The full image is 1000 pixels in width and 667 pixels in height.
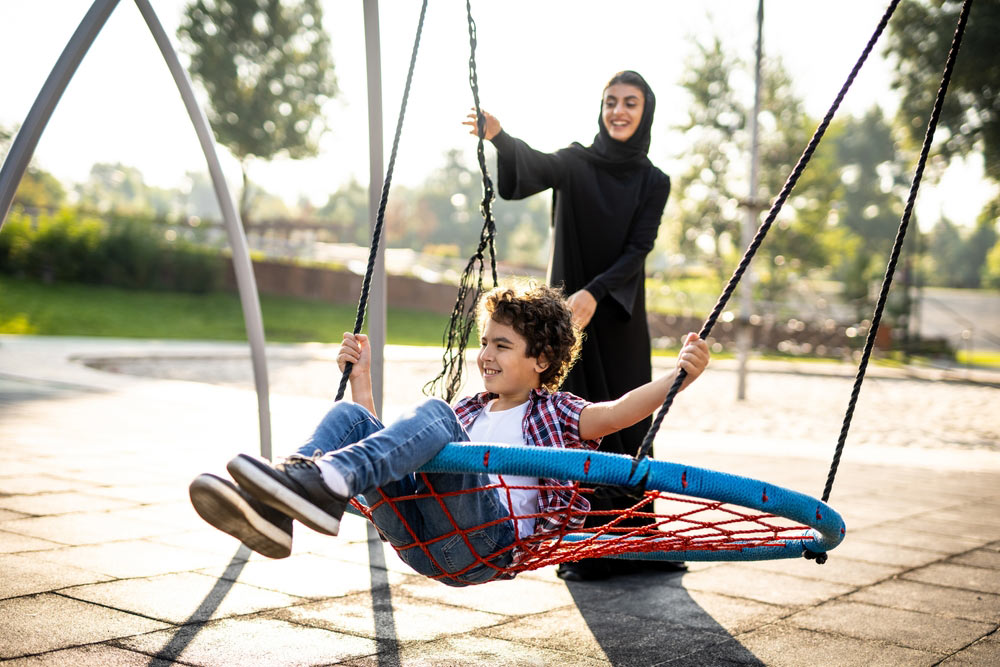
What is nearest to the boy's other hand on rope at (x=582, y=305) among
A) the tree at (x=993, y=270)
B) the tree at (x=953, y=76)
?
the tree at (x=953, y=76)

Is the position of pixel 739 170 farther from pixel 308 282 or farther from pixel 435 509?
pixel 435 509

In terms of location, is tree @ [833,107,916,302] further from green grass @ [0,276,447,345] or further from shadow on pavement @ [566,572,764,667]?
shadow on pavement @ [566,572,764,667]

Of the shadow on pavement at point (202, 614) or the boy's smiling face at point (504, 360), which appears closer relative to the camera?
the shadow on pavement at point (202, 614)

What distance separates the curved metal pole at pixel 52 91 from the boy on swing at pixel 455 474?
1421 millimetres

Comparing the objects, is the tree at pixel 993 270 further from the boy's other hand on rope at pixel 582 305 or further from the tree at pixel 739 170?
the boy's other hand on rope at pixel 582 305

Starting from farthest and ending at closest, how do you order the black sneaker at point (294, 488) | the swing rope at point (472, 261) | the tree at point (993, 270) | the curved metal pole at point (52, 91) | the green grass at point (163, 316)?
1. the tree at point (993, 270)
2. the green grass at point (163, 316)
3. the curved metal pole at point (52, 91)
4. the swing rope at point (472, 261)
5. the black sneaker at point (294, 488)

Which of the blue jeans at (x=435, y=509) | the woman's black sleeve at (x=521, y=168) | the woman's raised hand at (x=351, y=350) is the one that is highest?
the woman's black sleeve at (x=521, y=168)

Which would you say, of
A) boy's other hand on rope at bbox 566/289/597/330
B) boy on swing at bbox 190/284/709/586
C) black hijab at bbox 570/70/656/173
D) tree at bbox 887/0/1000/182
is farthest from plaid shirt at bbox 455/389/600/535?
tree at bbox 887/0/1000/182

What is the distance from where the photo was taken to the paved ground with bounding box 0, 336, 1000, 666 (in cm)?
293

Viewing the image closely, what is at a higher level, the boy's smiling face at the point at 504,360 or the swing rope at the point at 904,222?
the swing rope at the point at 904,222

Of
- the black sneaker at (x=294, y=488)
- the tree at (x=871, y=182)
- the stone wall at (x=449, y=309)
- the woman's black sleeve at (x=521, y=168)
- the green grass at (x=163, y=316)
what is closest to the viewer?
the black sneaker at (x=294, y=488)

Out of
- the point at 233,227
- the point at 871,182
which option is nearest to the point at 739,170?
the point at 233,227

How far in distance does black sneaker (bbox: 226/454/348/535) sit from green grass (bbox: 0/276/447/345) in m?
18.8

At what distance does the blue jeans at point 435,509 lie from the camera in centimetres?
248
